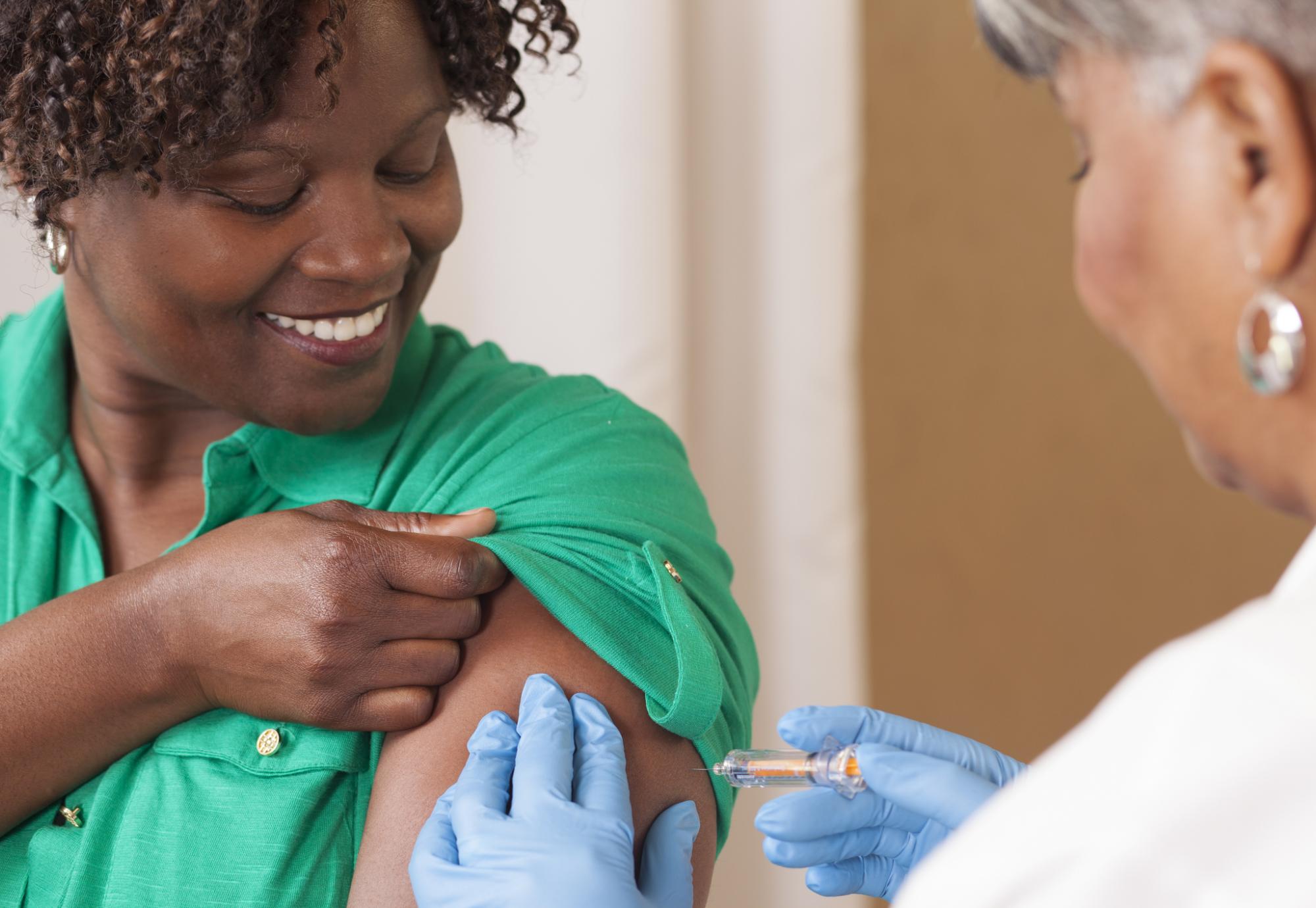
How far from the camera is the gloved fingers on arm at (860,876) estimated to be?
111 cm

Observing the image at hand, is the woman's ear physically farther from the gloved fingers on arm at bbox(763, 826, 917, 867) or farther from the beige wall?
the beige wall

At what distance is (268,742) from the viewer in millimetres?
1043

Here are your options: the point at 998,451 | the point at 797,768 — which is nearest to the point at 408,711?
the point at 797,768

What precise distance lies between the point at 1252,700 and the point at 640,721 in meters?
0.54

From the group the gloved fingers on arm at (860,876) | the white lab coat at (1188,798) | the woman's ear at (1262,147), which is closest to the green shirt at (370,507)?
the gloved fingers on arm at (860,876)

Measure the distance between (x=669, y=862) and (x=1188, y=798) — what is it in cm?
49

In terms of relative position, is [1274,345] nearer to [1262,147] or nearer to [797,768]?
[1262,147]

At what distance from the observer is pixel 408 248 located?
1.13m

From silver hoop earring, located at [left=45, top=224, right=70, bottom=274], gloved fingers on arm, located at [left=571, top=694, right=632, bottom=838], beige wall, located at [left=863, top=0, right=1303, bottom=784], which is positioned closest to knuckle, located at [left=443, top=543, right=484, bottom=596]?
gloved fingers on arm, located at [left=571, top=694, right=632, bottom=838]

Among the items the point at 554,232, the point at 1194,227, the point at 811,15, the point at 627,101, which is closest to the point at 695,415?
the point at 554,232

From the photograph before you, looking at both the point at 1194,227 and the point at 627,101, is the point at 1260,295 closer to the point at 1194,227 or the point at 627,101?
the point at 1194,227

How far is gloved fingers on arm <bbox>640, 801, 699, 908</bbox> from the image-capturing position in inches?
39.1

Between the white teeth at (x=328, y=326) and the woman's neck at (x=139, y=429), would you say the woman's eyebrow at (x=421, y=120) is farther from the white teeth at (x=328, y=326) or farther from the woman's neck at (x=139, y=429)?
the woman's neck at (x=139, y=429)

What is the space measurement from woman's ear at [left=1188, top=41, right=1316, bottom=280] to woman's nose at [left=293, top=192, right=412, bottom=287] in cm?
66
